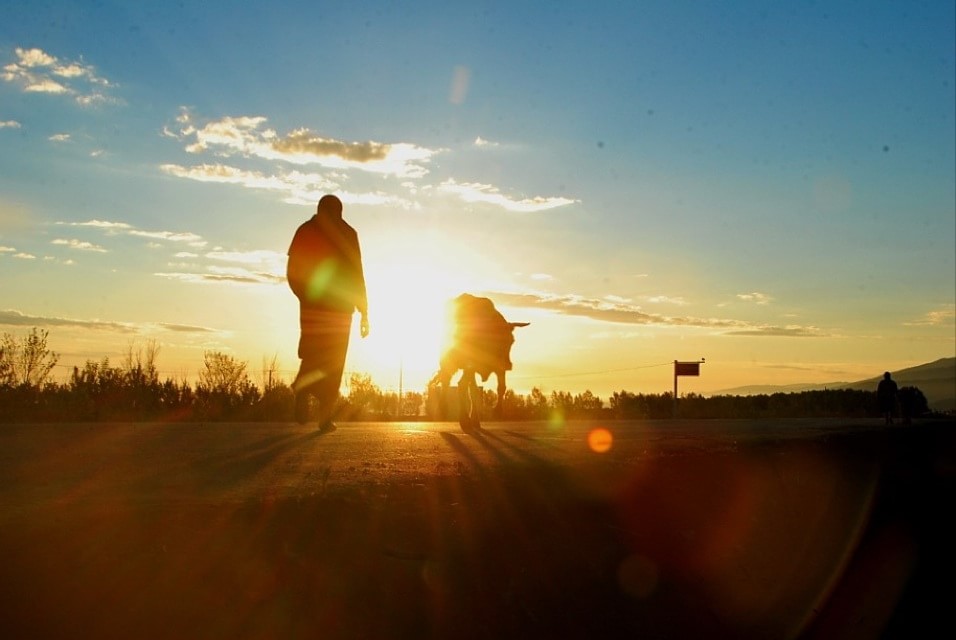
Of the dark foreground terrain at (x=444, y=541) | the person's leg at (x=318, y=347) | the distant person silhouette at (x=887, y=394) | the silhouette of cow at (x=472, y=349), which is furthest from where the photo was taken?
the distant person silhouette at (x=887, y=394)

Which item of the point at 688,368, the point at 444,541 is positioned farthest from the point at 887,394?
the point at 444,541

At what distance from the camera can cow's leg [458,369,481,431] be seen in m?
15.0

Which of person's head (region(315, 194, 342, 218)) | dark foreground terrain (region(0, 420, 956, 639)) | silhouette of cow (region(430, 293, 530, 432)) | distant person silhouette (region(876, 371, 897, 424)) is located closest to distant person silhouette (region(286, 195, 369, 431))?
person's head (region(315, 194, 342, 218))

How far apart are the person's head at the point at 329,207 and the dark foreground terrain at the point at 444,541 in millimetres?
2449

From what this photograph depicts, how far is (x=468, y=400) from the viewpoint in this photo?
15.2m

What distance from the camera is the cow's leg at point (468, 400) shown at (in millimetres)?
15039

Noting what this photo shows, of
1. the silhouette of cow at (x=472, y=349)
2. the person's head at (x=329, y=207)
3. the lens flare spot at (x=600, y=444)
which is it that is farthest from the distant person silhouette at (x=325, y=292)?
the silhouette of cow at (x=472, y=349)

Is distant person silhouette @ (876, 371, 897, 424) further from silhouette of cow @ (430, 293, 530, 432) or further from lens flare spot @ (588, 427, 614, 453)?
lens flare spot @ (588, 427, 614, 453)

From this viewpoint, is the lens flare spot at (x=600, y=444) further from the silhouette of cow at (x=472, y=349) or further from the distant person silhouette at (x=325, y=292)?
the distant person silhouette at (x=325, y=292)

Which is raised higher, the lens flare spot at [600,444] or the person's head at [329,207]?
the person's head at [329,207]

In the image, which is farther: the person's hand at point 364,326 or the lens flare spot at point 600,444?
the person's hand at point 364,326

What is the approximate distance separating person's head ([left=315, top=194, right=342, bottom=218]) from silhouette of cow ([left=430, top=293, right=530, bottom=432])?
402 cm

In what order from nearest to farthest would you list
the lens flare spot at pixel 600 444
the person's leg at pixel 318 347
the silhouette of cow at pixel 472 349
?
the lens flare spot at pixel 600 444 → the person's leg at pixel 318 347 → the silhouette of cow at pixel 472 349

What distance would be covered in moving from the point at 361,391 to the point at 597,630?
23472mm
